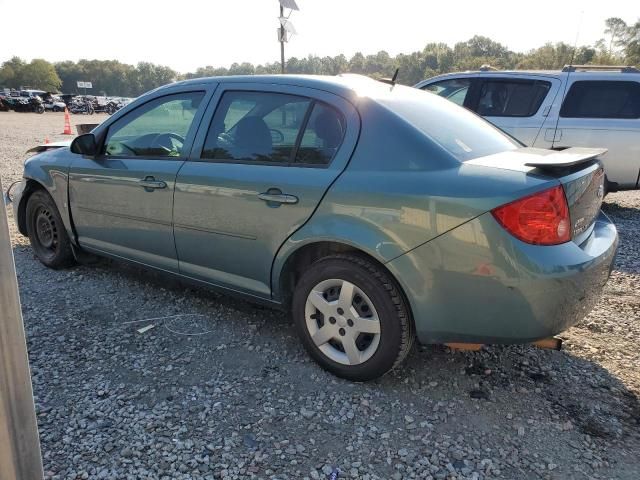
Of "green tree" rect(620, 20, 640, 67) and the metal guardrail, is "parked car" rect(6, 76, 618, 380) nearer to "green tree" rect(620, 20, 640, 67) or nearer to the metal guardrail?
the metal guardrail

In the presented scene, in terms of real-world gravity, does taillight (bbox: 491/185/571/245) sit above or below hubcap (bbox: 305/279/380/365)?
above

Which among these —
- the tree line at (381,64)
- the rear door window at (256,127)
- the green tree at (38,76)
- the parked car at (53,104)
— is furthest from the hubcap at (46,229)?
the green tree at (38,76)

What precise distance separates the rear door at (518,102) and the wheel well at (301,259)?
16.1 ft

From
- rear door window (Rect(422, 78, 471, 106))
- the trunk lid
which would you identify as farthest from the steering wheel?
rear door window (Rect(422, 78, 471, 106))

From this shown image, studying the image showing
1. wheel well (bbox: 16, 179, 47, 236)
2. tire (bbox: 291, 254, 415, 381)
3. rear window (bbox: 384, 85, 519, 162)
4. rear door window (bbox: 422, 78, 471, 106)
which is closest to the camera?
tire (bbox: 291, 254, 415, 381)

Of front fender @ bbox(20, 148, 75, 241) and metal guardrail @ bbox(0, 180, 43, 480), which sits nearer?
metal guardrail @ bbox(0, 180, 43, 480)

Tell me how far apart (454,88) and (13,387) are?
7.15 m

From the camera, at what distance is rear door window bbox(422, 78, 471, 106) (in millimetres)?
7297

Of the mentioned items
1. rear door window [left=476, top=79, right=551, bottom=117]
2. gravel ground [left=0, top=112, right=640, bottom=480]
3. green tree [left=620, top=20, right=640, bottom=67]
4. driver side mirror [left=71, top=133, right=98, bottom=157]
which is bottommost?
gravel ground [left=0, top=112, right=640, bottom=480]

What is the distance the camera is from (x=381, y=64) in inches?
3925

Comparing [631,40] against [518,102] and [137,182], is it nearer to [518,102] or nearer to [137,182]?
[518,102]

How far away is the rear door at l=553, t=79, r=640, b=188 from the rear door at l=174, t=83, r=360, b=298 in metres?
5.07

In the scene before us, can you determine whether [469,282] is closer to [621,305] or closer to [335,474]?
[335,474]

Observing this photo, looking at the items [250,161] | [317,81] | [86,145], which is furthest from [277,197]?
[86,145]
